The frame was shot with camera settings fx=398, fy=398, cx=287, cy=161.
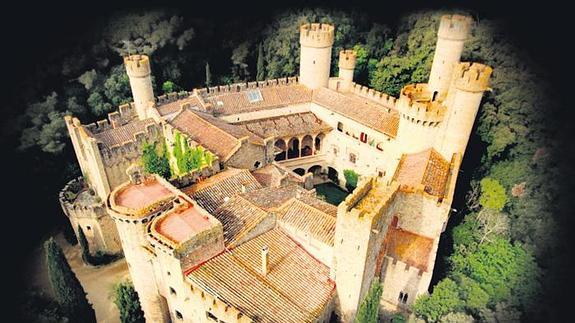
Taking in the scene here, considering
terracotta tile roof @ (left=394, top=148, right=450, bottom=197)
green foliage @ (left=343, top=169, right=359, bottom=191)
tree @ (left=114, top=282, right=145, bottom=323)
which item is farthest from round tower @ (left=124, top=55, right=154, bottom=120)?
terracotta tile roof @ (left=394, top=148, right=450, bottom=197)

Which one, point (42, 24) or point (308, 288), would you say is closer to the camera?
point (308, 288)

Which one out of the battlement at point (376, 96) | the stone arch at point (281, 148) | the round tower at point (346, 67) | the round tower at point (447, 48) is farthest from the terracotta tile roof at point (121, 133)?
the round tower at point (447, 48)

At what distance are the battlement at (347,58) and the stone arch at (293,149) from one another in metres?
10.0

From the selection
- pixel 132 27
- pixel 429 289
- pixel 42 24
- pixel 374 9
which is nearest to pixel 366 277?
pixel 429 289

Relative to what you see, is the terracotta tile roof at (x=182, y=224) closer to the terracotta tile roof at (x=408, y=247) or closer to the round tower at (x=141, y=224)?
the round tower at (x=141, y=224)

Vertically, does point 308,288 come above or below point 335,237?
below

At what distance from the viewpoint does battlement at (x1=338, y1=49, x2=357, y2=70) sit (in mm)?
43844

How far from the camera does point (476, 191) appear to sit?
117 ft

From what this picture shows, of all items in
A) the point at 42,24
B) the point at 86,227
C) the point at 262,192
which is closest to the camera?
the point at 262,192

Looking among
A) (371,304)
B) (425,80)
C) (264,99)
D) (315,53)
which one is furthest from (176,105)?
(371,304)

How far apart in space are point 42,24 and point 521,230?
42.2m

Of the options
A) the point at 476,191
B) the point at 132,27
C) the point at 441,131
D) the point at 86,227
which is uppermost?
the point at 132,27

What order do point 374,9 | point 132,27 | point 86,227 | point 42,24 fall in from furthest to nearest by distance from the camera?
point 374,9, point 132,27, point 86,227, point 42,24

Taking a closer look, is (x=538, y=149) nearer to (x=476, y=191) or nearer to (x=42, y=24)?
(x=476, y=191)
